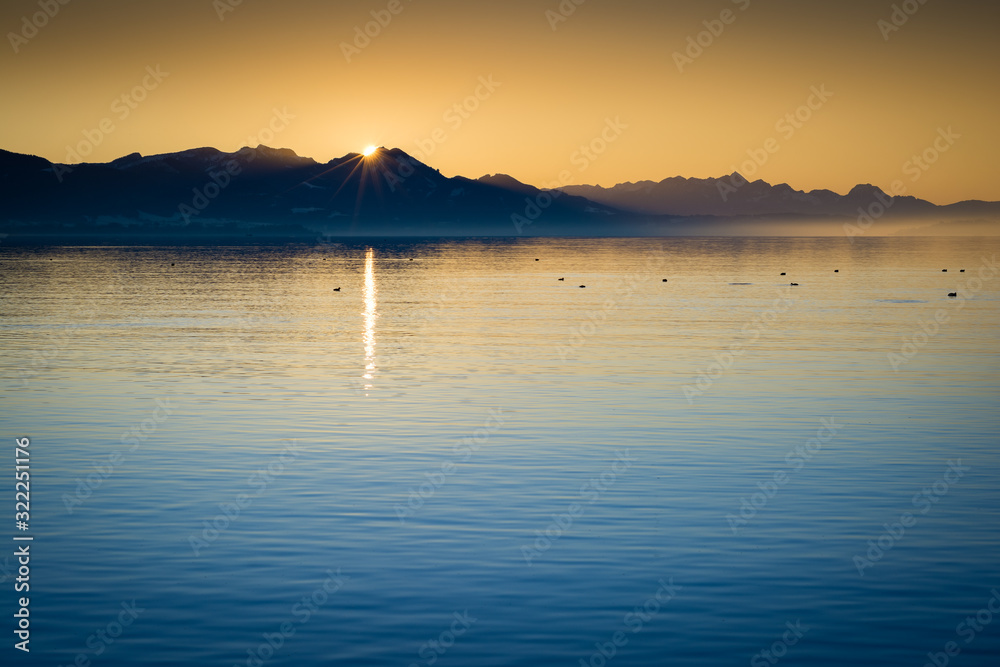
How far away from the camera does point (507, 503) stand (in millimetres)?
22953

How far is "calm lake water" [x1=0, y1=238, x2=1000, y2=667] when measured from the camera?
51.4 feet

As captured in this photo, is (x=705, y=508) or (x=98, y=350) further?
(x=98, y=350)

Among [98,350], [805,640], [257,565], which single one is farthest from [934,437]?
[98,350]

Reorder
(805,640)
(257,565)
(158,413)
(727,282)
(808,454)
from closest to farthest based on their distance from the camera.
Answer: (805,640), (257,565), (808,454), (158,413), (727,282)

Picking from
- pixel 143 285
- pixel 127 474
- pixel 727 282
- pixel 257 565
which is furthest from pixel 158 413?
pixel 727 282

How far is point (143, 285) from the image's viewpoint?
116 meters

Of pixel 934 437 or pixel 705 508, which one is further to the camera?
pixel 934 437

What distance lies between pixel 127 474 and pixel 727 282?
110 meters

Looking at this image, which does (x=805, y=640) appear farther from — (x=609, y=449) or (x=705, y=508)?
(x=609, y=449)

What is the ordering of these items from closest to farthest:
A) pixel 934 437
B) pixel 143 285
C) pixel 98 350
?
pixel 934 437 → pixel 98 350 → pixel 143 285

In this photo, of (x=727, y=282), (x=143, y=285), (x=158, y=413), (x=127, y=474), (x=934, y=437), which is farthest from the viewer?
(x=727, y=282)

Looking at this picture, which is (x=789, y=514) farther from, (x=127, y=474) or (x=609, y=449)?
(x=127, y=474)

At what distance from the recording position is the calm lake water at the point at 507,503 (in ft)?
51.4

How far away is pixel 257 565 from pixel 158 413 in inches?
670
